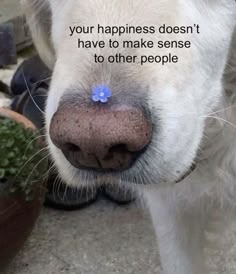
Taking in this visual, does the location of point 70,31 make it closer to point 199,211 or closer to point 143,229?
point 199,211

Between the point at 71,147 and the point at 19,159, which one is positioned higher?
the point at 71,147

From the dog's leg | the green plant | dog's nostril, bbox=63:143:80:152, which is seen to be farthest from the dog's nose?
the green plant

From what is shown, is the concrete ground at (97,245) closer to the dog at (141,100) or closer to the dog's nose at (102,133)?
the dog at (141,100)

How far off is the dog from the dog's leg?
0.37 m

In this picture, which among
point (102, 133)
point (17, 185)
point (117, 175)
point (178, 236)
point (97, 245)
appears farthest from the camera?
point (97, 245)

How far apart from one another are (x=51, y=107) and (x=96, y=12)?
211 mm

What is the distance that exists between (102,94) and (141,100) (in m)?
0.08

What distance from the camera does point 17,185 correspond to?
220 cm

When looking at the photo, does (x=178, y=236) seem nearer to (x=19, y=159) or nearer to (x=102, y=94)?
(x=19, y=159)

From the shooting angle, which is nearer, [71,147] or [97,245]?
[71,147]

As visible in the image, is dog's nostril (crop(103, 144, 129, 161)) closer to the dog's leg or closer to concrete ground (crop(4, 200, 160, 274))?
the dog's leg

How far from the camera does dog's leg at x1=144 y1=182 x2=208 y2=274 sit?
2.04 m

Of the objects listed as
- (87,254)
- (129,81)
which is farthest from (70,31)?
(87,254)

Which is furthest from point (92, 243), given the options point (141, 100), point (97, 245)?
point (141, 100)
